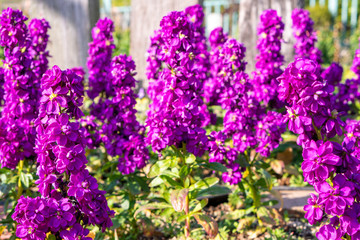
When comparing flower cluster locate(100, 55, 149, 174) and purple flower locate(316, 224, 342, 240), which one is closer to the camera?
purple flower locate(316, 224, 342, 240)

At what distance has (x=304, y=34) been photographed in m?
4.19

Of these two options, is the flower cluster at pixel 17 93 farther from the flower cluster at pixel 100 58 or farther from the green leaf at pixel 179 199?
the green leaf at pixel 179 199

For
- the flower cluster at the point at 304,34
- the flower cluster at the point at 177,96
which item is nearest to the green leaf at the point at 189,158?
the flower cluster at the point at 177,96

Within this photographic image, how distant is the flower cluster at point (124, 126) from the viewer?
3.09 meters

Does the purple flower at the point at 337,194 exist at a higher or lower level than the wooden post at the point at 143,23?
lower

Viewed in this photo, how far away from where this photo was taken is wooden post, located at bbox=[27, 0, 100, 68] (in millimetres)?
6082

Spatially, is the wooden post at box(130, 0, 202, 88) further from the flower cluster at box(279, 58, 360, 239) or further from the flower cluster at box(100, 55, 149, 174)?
the flower cluster at box(279, 58, 360, 239)

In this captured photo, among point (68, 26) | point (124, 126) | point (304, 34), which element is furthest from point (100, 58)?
point (68, 26)

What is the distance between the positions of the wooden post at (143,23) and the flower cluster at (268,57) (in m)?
2.10

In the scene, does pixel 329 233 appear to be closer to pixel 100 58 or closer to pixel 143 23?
pixel 100 58

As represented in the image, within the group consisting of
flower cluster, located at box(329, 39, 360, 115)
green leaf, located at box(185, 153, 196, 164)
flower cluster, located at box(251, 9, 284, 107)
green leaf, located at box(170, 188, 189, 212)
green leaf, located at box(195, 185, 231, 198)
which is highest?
flower cluster, located at box(251, 9, 284, 107)

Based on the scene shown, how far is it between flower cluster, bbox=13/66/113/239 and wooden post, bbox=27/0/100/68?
13.0ft

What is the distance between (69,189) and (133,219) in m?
1.10

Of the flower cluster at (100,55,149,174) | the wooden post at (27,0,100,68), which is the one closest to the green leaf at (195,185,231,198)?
the flower cluster at (100,55,149,174)
